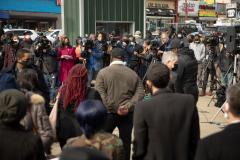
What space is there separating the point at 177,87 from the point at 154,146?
1.52 metres

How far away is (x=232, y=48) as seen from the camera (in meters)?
7.68

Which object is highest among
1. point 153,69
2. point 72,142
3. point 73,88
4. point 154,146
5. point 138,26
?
point 138,26

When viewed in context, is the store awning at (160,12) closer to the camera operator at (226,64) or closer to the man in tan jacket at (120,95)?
the camera operator at (226,64)

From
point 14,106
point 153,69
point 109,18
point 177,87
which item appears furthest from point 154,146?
point 109,18

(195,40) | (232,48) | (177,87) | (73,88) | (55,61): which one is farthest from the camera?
(195,40)

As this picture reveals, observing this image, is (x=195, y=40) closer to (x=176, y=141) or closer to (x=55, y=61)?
(x=55, y=61)

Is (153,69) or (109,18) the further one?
(109,18)

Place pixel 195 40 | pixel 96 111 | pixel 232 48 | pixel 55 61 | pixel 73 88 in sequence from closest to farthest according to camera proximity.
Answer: pixel 96 111
pixel 73 88
pixel 232 48
pixel 55 61
pixel 195 40

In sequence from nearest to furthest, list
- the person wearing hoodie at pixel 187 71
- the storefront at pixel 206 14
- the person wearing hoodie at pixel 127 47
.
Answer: the person wearing hoodie at pixel 187 71 < the person wearing hoodie at pixel 127 47 < the storefront at pixel 206 14

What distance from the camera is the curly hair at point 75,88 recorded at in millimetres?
3549

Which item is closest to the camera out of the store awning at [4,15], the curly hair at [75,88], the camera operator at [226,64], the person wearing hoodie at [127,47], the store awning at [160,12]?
the curly hair at [75,88]

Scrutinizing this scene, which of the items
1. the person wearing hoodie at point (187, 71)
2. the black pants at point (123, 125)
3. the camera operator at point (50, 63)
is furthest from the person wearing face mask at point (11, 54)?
the black pants at point (123, 125)

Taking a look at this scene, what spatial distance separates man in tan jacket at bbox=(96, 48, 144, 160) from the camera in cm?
419

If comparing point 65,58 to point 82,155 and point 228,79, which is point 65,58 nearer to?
point 228,79
